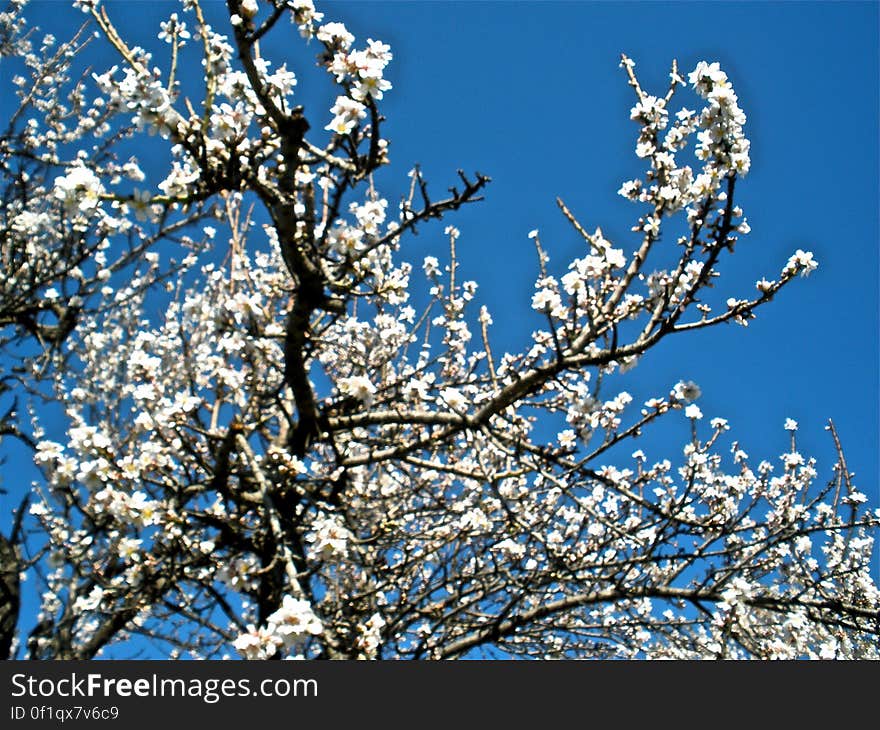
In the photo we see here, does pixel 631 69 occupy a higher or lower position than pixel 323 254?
higher

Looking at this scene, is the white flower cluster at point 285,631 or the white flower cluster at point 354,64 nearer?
the white flower cluster at point 285,631

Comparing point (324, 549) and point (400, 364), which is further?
point (400, 364)

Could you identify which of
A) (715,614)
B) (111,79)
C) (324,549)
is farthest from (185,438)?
(715,614)

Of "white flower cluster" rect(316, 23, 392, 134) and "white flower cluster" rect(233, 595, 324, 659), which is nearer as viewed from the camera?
"white flower cluster" rect(233, 595, 324, 659)

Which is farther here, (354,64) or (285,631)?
(354,64)

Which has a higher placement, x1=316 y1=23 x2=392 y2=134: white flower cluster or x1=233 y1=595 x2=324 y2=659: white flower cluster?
x1=316 y1=23 x2=392 y2=134: white flower cluster

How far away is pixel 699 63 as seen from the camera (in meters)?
2.98

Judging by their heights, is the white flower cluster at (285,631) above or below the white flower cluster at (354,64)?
below

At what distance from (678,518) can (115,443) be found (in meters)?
4.38

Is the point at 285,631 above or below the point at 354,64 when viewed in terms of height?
below

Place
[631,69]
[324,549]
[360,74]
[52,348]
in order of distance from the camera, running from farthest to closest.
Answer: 1. [52,348]
2. [631,69]
3. [324,549]
4. [360,74]

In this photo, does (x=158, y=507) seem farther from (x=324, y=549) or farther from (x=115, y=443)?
(x=115, y=443)

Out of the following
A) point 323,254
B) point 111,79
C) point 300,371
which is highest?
point 111,79

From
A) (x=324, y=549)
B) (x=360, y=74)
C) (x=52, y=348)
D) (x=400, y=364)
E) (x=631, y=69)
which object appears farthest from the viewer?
(x=400, y=364)
